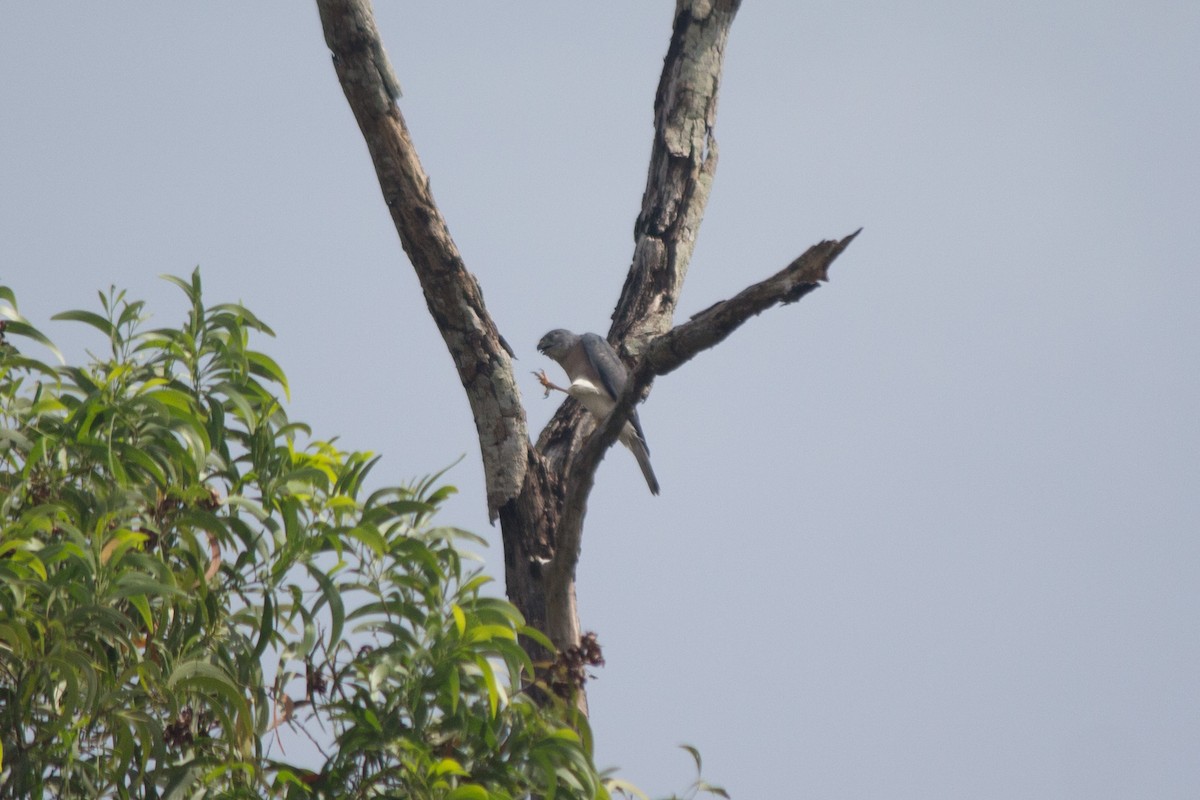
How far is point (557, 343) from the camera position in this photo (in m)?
9.09

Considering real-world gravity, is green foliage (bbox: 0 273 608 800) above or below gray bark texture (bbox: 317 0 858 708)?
below

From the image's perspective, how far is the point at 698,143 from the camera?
6457 mm

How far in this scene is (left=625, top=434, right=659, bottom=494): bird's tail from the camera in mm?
7902

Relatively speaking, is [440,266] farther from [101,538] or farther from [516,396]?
[101,538]

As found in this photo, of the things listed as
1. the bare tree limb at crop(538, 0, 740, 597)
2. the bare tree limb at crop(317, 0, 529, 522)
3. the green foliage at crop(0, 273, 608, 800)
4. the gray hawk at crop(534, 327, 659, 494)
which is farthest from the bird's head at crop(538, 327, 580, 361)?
the green foliage at crop(0, 273, 608, 800)

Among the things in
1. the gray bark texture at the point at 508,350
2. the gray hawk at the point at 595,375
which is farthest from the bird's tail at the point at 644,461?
the gray bark texture at the point at 508,350

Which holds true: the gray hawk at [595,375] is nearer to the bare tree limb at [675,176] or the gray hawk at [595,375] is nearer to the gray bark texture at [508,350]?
the bare tree limb at [675,176]

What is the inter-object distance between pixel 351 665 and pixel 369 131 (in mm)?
2291

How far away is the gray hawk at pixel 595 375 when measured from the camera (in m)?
6.11

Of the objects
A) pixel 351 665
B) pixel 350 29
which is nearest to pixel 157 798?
pixel 351 665

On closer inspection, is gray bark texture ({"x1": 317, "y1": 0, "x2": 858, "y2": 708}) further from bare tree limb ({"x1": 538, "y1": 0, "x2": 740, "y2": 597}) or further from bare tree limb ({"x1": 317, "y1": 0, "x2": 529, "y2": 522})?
bare tree limb ({"x1": 538, "y1": 0, "x2": 740, "y2": 597})

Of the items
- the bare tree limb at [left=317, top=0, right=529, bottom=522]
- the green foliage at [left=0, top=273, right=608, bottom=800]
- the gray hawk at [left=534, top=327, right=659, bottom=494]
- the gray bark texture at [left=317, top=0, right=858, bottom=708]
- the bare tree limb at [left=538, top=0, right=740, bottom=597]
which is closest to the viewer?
the green foliage at [left=0, top=273, right=608, bottom=800]

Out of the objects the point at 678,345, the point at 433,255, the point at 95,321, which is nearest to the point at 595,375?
the point at 433,255

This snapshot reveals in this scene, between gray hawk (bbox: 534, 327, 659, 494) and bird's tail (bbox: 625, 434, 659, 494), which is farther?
bird's tail (bbox: 625, 434, 659, 494)
